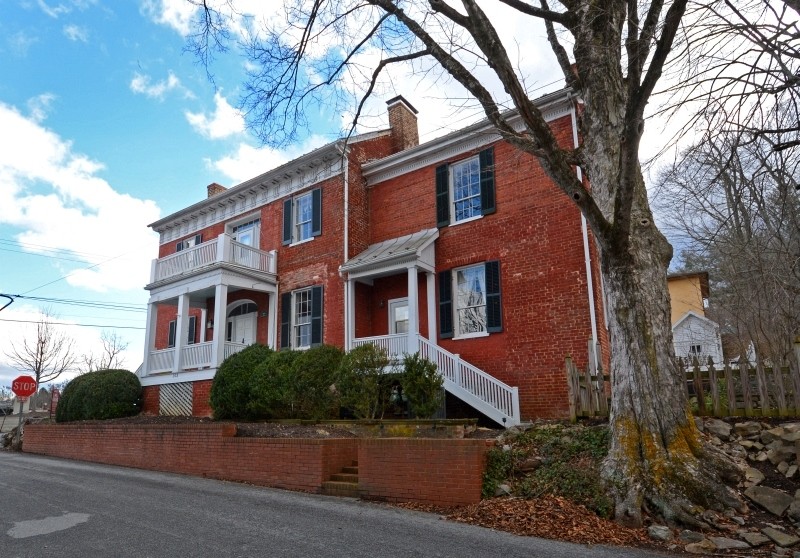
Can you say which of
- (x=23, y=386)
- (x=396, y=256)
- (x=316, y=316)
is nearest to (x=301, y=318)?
(x=316, y=316)

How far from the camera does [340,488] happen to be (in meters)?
7.99

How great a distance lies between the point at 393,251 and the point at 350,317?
2.33m

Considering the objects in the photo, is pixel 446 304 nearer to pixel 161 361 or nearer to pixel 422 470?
pixel 422 470

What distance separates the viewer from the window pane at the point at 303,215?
17141 mm

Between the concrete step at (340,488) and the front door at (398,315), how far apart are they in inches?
277

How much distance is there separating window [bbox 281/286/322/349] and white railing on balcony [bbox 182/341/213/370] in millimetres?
2150

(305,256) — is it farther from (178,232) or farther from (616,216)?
(616,216)

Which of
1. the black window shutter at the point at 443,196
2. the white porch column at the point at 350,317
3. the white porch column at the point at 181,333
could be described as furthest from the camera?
the white porch column at the point at 181,333

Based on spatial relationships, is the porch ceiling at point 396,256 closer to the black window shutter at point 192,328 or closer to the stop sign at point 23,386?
the black window shutter at point 192,328

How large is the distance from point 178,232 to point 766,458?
67.4ft

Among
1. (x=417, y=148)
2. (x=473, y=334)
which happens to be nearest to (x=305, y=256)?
(x=417, y=148)

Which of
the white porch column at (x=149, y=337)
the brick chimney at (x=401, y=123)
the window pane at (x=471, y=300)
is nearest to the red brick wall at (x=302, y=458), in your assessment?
the white porch column at (x=149, y=337)

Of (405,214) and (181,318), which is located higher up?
(405,214)

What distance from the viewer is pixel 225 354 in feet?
53.1
